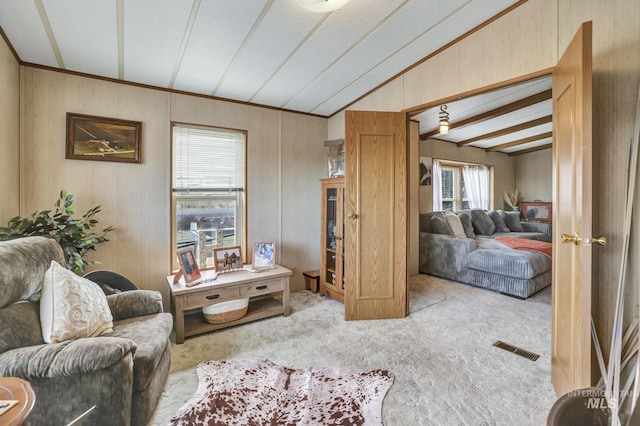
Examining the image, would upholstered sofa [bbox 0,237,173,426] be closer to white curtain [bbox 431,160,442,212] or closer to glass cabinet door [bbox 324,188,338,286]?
glass cabinet door [bbox 324,188,338,286]

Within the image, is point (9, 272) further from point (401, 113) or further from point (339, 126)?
Answer: point (339, 126)

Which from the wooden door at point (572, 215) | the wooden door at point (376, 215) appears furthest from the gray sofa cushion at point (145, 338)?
the wooden door at point (572, 215)

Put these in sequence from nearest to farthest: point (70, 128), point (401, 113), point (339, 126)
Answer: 1. point (70, 128)
2. point (401, 113)
3. point (339, 126)

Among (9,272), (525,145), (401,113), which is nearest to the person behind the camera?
(9,272)

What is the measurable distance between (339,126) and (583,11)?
2.44m

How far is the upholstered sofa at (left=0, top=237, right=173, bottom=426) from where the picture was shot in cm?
128

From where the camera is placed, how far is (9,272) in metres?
1.41

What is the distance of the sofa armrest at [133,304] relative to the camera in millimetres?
1998

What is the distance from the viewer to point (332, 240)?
11.6 feet

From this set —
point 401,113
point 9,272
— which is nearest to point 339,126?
point 401,113

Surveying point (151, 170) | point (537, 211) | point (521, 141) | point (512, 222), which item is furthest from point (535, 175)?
point (151, 170)

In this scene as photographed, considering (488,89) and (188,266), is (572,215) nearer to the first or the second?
(488,89)

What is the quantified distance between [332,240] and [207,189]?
153cm
